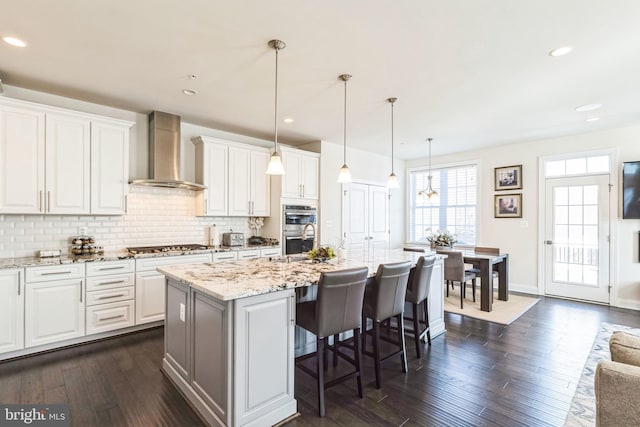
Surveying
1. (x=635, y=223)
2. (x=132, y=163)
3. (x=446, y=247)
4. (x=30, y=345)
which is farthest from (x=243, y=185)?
(x=635, y=223)

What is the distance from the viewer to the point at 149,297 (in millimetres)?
3768

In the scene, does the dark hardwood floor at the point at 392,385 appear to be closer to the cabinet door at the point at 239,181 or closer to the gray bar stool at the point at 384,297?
the gray bar stool at the point at 384,297

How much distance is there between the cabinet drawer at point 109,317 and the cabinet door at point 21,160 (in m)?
1.19

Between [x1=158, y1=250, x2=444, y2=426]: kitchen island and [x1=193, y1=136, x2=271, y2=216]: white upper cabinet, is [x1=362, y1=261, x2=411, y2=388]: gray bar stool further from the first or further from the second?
[x1=193, y1=136, x2=271, y2=216]: white upper cabinet

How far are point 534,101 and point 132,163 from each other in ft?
16.4

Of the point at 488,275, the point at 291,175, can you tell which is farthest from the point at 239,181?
the point at 488,275

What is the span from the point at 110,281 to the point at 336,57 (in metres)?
3.28

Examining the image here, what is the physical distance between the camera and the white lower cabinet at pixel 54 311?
3.04 metres

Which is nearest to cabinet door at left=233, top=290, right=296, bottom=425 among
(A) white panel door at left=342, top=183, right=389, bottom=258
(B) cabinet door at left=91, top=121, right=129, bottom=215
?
(B) cabinet door at left=91, top=121, right=129, bottom=215

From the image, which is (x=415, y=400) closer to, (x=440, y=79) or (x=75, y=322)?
(x=440, y=79)

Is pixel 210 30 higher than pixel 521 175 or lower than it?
higher

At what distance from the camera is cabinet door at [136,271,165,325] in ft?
12.1

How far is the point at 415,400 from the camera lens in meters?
2.37

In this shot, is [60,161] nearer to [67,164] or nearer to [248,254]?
[67,164]
